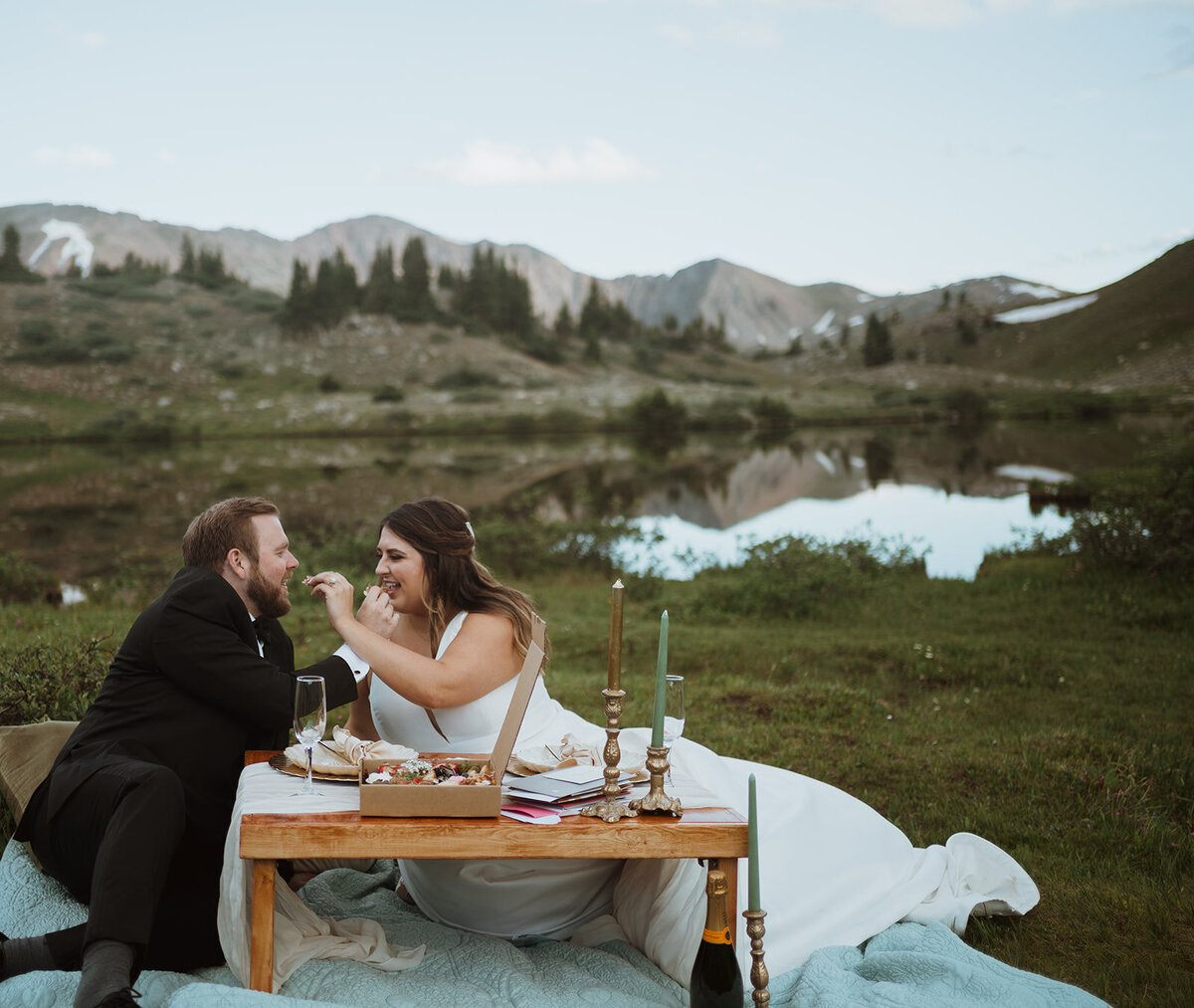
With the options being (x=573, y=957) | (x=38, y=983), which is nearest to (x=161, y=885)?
(x=38, y=983)

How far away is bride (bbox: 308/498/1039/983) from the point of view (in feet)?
12.4

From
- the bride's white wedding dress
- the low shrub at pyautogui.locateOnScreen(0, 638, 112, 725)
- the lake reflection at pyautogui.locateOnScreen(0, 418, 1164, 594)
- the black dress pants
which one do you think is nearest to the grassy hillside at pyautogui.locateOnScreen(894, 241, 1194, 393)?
the lake reflection at pyautogui.locateOnScreen(0, 418, 1164, 594)

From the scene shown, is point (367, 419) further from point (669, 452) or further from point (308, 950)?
point (308, 950)

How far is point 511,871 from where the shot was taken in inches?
147

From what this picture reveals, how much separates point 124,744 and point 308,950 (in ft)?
3.37

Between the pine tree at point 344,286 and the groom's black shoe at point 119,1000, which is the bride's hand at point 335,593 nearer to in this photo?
the groom's black shoe at point 119,1000

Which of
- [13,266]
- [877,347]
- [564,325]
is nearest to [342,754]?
[564,325]

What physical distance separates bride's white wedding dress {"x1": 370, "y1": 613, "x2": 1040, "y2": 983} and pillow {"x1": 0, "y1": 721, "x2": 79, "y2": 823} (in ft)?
5.57

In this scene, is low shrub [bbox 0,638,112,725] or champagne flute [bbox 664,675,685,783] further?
low shrub [bbox 0,638,112,725]

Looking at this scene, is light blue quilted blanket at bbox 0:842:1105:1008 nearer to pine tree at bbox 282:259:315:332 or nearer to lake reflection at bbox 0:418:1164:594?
lake reflection at bbox 0:418:1164:594

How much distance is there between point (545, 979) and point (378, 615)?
153 cm

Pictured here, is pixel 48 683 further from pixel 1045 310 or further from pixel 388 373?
pixel 1045 310

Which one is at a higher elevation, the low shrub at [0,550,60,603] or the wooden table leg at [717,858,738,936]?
the wooden table leg at [717,858,738,936]

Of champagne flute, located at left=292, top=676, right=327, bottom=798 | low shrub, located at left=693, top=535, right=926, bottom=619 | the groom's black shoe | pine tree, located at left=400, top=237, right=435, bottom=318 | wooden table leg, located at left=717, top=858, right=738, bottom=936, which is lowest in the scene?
low shrub, located at left=693, top=535, right=926, bottom=619
